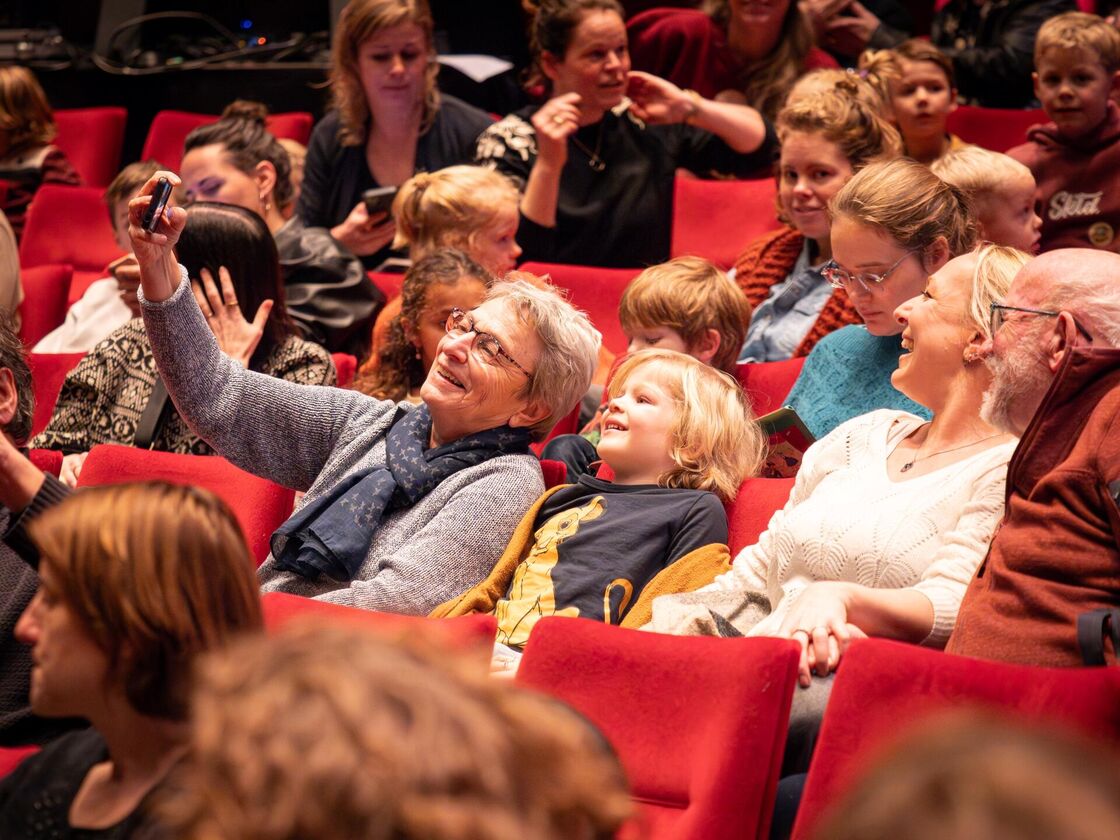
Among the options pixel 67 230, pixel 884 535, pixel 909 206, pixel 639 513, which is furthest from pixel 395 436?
pixel 67 230

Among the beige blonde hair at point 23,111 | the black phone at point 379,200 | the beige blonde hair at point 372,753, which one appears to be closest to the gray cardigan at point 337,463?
the beige blonde hair at point 372,753

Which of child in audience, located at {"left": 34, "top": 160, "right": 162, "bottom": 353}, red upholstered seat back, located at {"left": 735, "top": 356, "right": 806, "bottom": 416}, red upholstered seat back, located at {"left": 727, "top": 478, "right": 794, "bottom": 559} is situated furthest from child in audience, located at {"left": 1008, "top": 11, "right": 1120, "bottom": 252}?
child in audience, located at {"left": 34, "top": 160, "right": 162, "bottom": 353}

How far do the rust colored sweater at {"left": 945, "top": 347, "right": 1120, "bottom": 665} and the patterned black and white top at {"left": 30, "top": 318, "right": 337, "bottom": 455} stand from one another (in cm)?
147

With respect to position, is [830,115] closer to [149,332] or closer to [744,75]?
[744,75]

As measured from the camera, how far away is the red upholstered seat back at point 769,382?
9.11 feet

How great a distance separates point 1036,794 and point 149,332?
178 centimetres

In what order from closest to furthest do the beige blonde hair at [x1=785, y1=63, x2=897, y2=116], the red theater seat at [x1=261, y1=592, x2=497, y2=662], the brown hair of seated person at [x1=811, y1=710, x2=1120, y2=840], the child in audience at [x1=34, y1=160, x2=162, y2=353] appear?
the brown hair of seated person at [x1=811, y1=710, x2=1120, y2=840]
the red theater seat at [x1=261, y1=592, x2=497, y2=662]
the beige blonde hair at [x1=785, y1=63, x2=897, y2=116]
the child in audience at [x1=34, y1=160, x2=162, y2=353]

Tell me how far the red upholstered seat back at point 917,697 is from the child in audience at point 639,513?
62 centimetres

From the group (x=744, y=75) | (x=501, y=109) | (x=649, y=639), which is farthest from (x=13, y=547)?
(x=501, y=109)

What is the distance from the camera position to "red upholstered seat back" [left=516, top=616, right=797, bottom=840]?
1.48 meters

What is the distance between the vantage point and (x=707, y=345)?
2.79m

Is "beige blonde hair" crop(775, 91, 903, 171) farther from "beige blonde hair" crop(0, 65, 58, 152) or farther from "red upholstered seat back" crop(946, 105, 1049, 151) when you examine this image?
"beige blonde hair" crop(0, 65, 58, 152)

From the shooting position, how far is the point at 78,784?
1.32 m

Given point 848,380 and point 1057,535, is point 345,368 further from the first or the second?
point 1057,535
